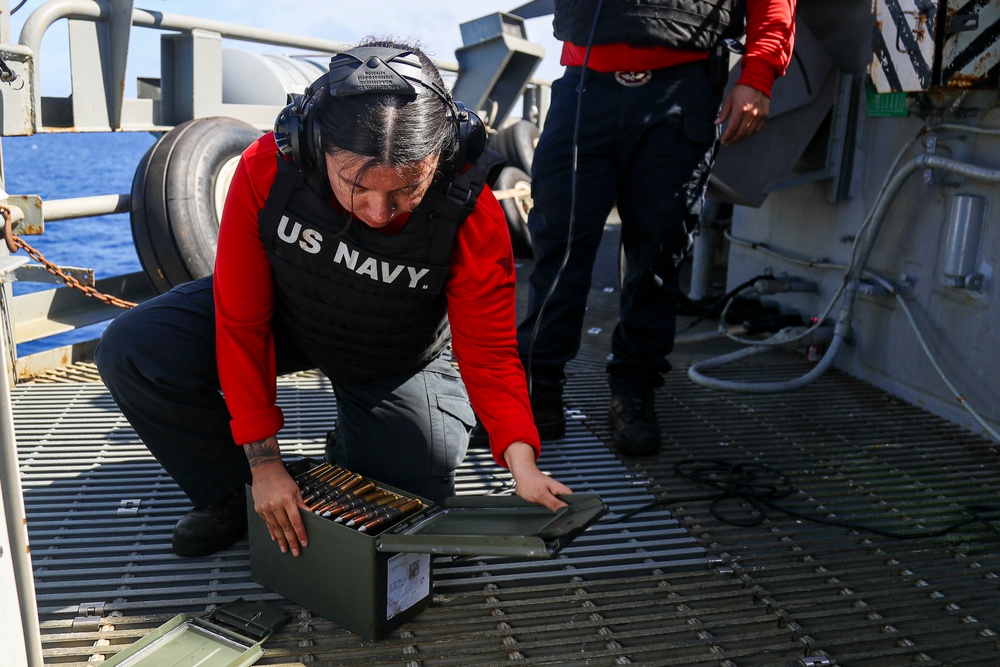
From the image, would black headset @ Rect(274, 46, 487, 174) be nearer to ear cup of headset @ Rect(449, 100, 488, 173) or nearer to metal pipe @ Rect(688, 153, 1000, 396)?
ear cup of headset @ Rect(449, 100, 488, 173)

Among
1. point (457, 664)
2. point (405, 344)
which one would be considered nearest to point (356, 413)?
point (405, 344)

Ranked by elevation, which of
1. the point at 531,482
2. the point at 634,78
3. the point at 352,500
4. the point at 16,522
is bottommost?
the point at 352,500

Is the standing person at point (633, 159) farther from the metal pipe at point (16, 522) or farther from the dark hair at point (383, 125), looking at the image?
the metal pipe at point (16, 522)

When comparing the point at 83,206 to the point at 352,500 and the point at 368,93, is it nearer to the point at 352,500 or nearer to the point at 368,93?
the point at 352,500

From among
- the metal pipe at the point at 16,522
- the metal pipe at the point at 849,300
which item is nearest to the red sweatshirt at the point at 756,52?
the metal pipe at the point at 849,300

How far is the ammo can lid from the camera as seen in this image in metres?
1.44

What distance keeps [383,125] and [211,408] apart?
86 cm

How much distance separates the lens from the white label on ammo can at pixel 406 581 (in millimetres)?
1609

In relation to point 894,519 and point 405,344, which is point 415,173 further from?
point 894,519

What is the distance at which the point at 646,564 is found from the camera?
1975 mm

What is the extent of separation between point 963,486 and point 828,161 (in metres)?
1.57

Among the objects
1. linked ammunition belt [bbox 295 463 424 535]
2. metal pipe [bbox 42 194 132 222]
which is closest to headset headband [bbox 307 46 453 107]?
linked ammunition belt [bbox 295 463 424 535]

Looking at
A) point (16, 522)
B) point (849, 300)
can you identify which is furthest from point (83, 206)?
point (849, 300)

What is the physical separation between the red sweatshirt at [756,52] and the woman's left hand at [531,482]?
133 centimetres
